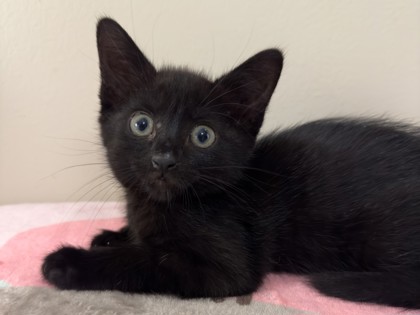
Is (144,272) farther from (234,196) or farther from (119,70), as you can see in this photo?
(119,70)

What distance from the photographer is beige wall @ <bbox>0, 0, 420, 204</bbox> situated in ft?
5.51

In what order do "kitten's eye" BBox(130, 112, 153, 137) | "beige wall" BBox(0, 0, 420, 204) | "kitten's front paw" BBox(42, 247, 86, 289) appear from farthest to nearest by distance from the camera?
1. "beige wall" BBox(0, 0, 420, 204)
2. "kitten's eye" BBox(130, 112, 153, 137)
3. "kitten's front paw" BBox(42, 247, 86, 289)

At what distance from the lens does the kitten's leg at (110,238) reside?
1.37 m

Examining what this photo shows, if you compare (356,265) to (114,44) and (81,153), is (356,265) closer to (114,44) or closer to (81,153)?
(114,44)

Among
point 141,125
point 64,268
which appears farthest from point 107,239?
point 141,125

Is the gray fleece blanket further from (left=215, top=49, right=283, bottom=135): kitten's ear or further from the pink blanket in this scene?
(left=215, top=49, right=283, bottom=135): kitten's ear

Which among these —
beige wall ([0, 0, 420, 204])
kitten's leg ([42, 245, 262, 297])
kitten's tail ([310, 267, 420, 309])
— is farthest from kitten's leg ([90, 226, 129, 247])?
kitten's tail ([310, 267, 420, 309])

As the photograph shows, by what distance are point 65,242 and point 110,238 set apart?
0.17 m

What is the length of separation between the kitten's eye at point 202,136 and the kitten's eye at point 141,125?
124mm

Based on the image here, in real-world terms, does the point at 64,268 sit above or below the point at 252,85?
below

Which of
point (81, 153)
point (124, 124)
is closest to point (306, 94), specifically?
point (124, 124)

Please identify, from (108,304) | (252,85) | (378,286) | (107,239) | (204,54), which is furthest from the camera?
(204,54)

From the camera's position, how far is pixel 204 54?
1.73 meters

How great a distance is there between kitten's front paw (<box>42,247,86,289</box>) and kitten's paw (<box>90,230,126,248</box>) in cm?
25
